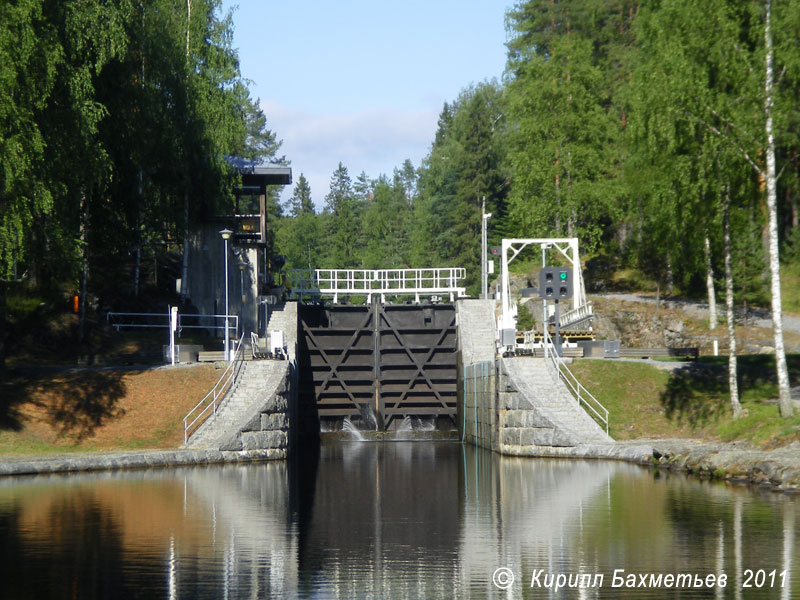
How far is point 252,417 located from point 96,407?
5005mm

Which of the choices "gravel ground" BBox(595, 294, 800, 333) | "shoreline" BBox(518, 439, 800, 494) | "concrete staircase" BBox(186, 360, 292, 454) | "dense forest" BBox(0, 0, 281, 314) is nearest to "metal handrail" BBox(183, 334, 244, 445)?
"concrete staircase" BBox(186, 360, 292, 454)

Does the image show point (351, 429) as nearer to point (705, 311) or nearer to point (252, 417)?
point (252, 417)

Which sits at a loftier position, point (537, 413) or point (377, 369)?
point (377, 369)

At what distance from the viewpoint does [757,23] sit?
84.5 ft

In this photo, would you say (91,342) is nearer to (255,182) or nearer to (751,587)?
(255,182)

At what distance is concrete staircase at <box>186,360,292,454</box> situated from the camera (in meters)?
27.5

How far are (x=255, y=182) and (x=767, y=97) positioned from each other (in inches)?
906

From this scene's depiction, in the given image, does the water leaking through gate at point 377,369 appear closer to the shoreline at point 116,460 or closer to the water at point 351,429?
the water at point 351,429

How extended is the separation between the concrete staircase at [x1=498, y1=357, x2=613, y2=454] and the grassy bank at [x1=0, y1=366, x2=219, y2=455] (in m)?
8.97

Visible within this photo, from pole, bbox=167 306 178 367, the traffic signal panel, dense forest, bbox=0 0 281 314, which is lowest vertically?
pole, bbox=167 306 178 367

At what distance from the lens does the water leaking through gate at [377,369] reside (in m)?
41.4

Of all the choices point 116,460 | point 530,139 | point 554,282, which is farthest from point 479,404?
point 530,139

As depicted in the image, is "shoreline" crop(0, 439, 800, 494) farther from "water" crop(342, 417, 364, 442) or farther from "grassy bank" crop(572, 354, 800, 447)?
"water" crop(342, 417, 364, 442)

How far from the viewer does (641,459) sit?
25.1m
